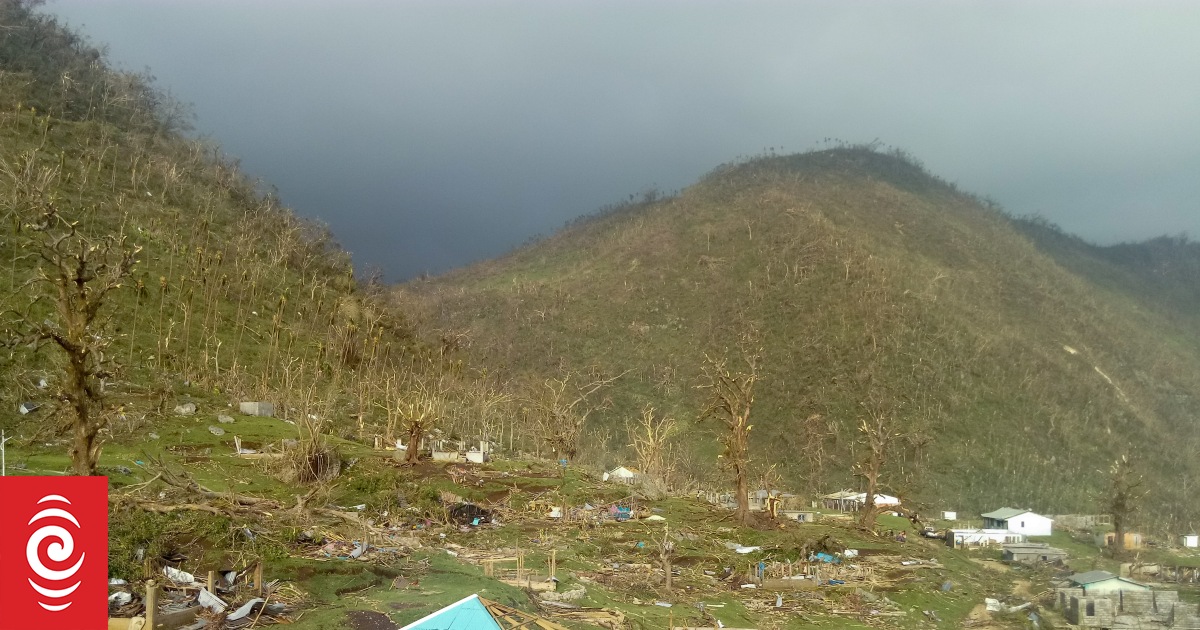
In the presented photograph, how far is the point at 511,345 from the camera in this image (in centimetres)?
7838

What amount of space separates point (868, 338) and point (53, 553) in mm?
66605

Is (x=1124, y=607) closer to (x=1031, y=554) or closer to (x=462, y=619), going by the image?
(x=1031, y=554)

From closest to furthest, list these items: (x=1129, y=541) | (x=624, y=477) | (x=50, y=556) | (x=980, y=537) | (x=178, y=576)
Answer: (x=50, y=556) → (x=178, y=576) → (x=1129, y=541) → (x=980, y=537) → (x=624, y=477)

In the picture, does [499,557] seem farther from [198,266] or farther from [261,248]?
[261,248]

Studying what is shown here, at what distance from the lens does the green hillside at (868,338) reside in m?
55.8

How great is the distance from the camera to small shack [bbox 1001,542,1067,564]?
3080 centimetres

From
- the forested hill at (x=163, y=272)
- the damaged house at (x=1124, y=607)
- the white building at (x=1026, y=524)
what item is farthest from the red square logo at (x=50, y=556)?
the white building at (x=1026, y=524)

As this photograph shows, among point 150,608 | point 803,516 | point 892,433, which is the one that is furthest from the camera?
point 892,433

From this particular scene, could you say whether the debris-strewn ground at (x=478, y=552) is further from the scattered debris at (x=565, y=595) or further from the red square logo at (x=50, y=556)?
the red square logo at (x=50, y=556)

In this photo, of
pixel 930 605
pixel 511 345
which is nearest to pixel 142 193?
pixel 511 345

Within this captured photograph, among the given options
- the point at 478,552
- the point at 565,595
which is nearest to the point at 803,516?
the point at 478,552

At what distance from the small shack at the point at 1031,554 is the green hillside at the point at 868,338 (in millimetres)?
16317

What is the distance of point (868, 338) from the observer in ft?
222

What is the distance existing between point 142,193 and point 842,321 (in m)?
55.6
